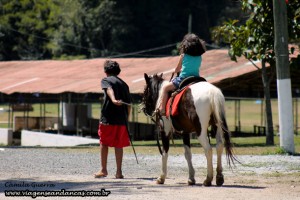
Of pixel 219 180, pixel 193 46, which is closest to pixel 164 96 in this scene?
pixel 193 46

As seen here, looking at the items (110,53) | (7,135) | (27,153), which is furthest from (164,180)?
(110,53)

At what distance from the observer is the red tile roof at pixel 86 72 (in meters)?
30.8

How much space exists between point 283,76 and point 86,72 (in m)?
20.3

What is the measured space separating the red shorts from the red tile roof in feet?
49.1

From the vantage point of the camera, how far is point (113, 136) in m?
14.0

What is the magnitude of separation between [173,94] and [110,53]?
67930mm

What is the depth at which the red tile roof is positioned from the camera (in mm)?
30781

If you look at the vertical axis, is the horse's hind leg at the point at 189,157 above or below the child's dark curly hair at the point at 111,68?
below

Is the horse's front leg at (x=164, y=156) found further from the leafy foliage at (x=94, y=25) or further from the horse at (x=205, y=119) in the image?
the leafy foliage at (x=94, y=25)

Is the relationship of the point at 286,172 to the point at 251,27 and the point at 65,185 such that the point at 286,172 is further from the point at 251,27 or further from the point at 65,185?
the point at 251,27

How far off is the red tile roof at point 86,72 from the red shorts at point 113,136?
49.1 ft

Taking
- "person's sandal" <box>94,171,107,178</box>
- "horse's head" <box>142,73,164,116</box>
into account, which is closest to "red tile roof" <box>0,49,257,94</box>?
"horse's head" <box>142,73,164,116</box>

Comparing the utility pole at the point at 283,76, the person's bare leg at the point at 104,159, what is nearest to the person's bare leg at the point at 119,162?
the person's bare leg at the point at 104,159

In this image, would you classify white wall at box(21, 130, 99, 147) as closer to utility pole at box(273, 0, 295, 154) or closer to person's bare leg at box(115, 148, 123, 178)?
utility pole at box(273, 0, 295, 154)
